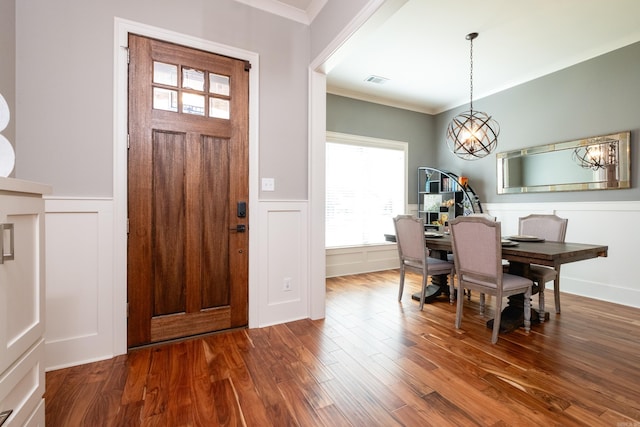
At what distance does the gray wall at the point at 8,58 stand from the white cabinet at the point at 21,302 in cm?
115

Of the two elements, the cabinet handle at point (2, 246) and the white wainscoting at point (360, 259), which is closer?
the cabinet handle at point (2, 246)

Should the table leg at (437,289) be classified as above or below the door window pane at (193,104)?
below

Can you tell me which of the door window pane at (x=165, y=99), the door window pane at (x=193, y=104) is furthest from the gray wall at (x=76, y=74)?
the door window pane at (x=193, y=104)

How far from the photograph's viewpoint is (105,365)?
1.92 meters

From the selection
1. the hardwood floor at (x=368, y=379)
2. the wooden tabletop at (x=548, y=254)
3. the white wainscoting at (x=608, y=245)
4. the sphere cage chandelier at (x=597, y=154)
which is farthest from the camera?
the sphere cage chandelier at (x=597, y=154)

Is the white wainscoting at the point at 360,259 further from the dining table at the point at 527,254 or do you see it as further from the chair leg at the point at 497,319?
the chair leg at the point at 497,319

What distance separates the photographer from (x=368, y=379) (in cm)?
177

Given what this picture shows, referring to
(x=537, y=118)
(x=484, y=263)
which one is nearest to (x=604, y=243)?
(x=537, y=118)

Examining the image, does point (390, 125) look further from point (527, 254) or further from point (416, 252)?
point (527, 254)

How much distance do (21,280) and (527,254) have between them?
2.94 m

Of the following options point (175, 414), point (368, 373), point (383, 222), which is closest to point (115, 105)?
point (175, 414)

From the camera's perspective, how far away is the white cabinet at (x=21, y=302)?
852 millimetres

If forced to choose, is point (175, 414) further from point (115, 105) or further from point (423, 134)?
point (423, 134)

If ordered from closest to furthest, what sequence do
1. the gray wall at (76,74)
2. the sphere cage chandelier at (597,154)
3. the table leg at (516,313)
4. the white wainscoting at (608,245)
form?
the gray wall at (76,74), the table leg at (516,313), the white wainscoting at (608,245), the sphere cage chandelier at (597,154)
